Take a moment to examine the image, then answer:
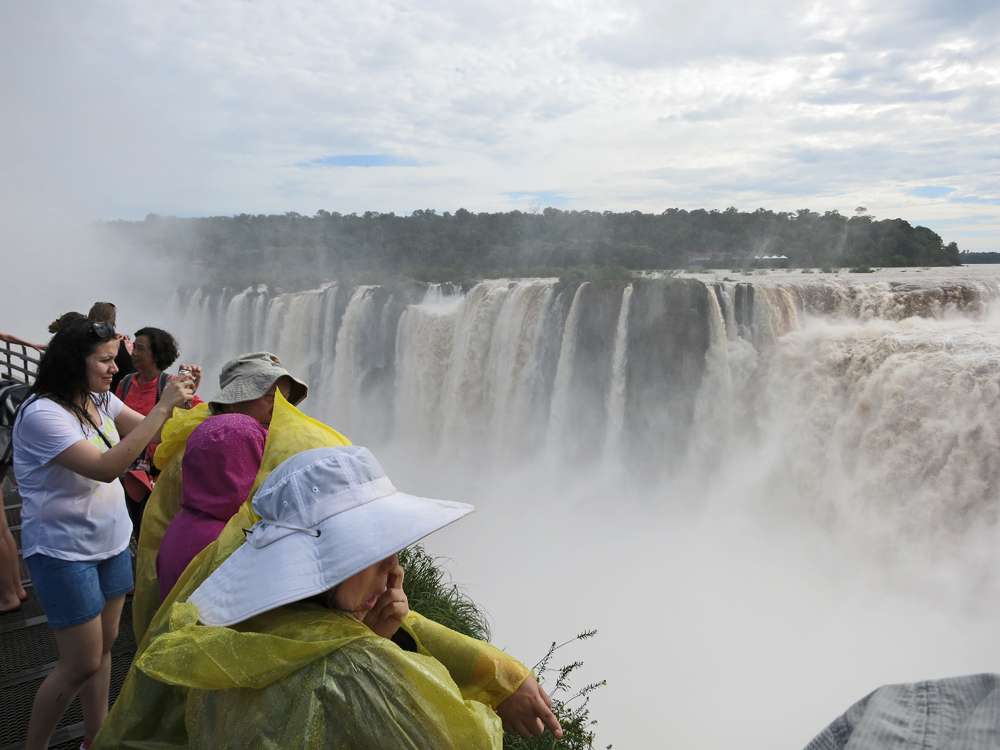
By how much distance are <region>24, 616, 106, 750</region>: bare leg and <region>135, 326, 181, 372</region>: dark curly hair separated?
135 cm

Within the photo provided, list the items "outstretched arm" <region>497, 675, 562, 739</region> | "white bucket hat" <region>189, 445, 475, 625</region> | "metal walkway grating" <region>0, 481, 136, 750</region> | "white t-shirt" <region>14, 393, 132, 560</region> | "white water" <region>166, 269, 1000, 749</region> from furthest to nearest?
"white water" <region>166, 269, 1000, 749</region>
"metal walkway grating" <region>0, 481, 136, 750</region>
"white t-shirt" <region>14, 393, 132, 560</region>
"outstretched arm" <region>497, 675, 562, 739</region>
"white bucket hat" <region>189, 445, 475, 625</region>

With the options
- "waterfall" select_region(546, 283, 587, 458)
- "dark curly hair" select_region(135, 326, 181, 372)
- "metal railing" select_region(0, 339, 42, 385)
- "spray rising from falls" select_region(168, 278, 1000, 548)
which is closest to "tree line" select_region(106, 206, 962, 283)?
"spray rising from falls" select_region(168, 278, 1000, 548)

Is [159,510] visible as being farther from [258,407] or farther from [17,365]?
[17,365]

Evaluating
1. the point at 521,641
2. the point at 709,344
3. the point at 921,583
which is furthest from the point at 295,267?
the point at 921,583

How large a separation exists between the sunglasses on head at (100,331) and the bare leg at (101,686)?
874mm

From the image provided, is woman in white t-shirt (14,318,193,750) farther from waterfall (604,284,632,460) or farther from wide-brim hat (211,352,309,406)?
waterfall (604,284,632,460)

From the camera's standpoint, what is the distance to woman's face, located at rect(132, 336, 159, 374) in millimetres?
3055

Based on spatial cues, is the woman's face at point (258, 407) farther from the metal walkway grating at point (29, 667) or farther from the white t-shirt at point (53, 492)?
the metal walkway grating at point (29, 667)

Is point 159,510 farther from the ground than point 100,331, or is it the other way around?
point 100,331

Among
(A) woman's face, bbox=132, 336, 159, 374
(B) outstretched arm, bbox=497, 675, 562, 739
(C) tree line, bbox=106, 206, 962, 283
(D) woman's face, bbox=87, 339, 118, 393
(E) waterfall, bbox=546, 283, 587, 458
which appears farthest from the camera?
(C) tree line, bbox=106, 206, 962, 283

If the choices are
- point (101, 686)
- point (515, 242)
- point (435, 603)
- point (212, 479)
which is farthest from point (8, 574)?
point (515, 242)

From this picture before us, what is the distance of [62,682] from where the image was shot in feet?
6.67

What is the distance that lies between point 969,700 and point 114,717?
1489 millimetres

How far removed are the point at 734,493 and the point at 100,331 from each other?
9313 millimetres
